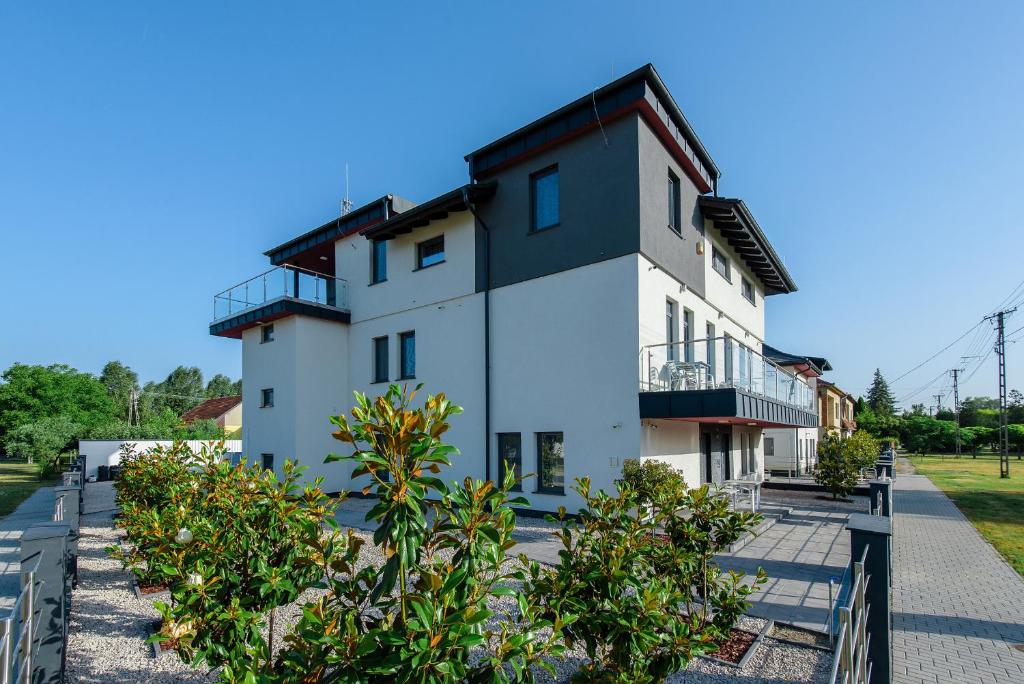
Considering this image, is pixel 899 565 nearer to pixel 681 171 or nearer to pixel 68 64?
pixel 681 171

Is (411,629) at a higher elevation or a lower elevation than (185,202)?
lower

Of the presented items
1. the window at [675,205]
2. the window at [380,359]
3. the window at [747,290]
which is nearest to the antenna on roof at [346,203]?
the window at [380,359]

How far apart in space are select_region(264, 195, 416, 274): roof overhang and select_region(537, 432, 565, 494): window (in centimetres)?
888

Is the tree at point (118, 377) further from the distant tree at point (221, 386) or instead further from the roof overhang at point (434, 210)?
the roof overhang at point (434, 210)

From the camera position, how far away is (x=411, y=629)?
6.44 ft

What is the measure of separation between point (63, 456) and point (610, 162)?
111ft

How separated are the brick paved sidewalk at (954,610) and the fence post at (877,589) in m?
0.84

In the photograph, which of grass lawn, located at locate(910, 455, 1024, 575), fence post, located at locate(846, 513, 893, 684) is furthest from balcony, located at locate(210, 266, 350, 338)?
grass lawn, located at locate(910, 455, 1024, 575)

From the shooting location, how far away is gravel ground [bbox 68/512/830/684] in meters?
4.74

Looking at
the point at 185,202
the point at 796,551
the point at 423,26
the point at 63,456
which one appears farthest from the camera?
the point at 63,456

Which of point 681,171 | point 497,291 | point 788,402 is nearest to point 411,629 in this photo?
point 497,291

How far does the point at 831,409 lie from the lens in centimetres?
4028

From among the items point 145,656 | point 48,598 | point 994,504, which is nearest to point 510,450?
point 145,656

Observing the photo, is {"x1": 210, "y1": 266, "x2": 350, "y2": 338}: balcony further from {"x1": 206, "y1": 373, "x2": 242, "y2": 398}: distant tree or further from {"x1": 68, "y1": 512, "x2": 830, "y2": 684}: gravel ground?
{"x1": 206, "y1": 373, "x2": 242, "y2": 398}: distant tree
